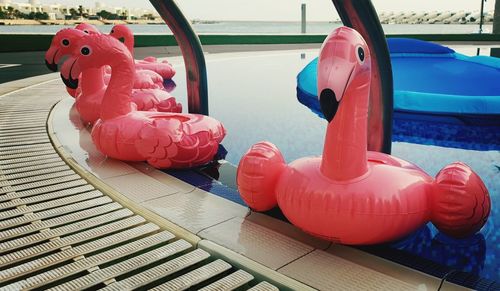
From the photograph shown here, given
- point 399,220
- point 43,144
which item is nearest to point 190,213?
point 399,220

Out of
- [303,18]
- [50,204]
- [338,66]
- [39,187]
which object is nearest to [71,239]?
[50,204]

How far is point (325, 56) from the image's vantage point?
198 cm

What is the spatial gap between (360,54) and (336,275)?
3.39 feet

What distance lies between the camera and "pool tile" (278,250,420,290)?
6.30 feet

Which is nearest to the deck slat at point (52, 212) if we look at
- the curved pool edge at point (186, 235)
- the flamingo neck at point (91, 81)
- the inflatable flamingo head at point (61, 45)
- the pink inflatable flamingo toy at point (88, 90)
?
the curved pool edge at point (186, 235)

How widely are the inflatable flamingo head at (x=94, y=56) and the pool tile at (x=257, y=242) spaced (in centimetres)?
208

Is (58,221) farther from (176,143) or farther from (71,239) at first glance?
(176,143)

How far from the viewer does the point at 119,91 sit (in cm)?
386

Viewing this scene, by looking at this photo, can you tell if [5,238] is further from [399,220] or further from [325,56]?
[399,220]

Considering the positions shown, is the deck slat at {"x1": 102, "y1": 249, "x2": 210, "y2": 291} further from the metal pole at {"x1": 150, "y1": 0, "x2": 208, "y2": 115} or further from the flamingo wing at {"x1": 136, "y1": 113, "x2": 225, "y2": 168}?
the metal pole at {"x1": 150, "y1": 0, "x2": 208, "y2": 115}

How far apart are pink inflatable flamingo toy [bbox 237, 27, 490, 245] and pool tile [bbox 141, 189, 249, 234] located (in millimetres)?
519

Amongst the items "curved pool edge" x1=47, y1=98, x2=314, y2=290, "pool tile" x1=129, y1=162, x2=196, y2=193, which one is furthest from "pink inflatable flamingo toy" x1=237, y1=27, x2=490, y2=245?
"pool tile" x1=129, y1=162, x2=196, y2=193

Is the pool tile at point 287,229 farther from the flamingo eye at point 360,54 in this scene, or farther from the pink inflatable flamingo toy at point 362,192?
the flamingo eye at point 360,54

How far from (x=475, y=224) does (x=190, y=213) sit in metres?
1.60
